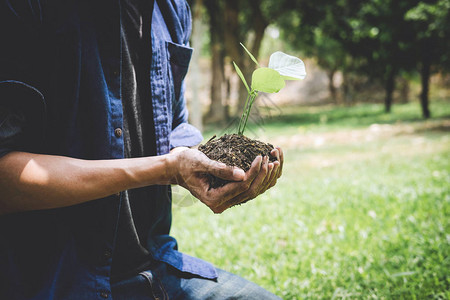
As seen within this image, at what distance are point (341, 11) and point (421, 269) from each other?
12277mm

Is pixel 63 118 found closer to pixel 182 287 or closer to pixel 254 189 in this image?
pixel 254 189

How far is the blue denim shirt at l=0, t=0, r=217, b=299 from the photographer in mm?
991

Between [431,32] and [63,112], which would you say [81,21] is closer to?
[63,112]

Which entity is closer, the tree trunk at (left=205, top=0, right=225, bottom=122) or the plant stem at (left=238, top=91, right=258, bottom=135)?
the plant stem at (left=238, top=91, right=258, bottom=135)

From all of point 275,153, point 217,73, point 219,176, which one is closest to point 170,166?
point 219,176

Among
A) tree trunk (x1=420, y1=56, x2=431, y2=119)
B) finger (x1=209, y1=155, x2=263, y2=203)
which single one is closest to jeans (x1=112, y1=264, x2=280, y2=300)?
finger (x1=209, y1=155, x2=263, y2=203)

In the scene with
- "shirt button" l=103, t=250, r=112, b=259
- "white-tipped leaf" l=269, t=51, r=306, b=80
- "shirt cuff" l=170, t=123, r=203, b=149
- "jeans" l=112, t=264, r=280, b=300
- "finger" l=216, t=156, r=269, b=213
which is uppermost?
"white-tipped leaf" l=269, t=51, r=306, b=80

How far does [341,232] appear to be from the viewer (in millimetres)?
3420

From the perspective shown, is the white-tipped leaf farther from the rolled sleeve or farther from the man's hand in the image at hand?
the rolled sleeve

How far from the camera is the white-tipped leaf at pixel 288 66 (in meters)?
1.26

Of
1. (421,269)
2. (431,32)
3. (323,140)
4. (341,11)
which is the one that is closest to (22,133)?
(421,269)

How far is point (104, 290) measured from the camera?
1151 millimetres

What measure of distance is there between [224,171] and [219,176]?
3 centimetres

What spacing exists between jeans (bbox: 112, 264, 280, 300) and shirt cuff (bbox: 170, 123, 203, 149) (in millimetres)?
510
